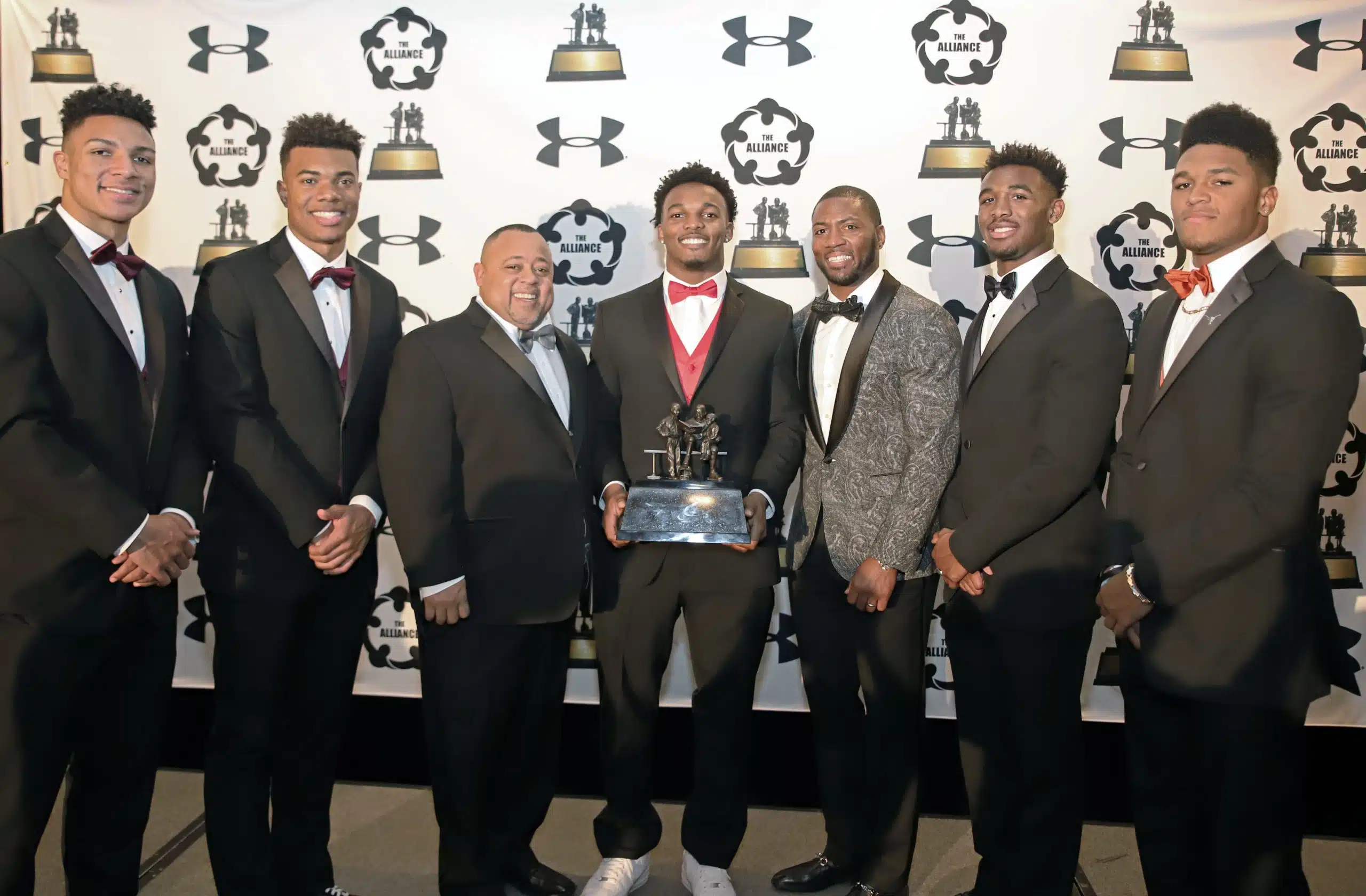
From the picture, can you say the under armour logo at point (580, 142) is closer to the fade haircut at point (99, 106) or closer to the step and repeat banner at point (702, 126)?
the step and repeat banner at point (702, 126)

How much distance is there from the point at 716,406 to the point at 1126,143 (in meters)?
2.17

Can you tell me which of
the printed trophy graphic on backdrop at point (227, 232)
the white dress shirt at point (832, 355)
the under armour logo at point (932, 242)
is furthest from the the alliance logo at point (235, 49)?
the under armour logo at point (932, 242)

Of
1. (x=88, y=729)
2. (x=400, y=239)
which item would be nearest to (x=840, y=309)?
(x=400, y=239)

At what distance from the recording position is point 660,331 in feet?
11.0

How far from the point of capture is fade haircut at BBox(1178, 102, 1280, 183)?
2.64 m

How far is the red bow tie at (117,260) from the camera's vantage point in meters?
2.72

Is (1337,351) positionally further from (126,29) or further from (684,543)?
(126,29)

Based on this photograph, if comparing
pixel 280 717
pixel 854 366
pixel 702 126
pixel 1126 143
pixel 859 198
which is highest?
pixel 702 126

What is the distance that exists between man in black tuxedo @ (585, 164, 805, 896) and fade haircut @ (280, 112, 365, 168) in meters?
1.02

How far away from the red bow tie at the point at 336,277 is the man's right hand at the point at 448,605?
991 millimetres

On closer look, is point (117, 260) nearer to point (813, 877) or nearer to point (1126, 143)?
point (813, 877)

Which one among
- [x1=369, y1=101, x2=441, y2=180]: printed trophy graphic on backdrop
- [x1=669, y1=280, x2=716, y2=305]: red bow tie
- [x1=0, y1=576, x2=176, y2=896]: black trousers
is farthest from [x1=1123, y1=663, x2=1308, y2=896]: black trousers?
[x1=369, y1=101, x2=441, y2=180]: printed trophy graphic on backdrop

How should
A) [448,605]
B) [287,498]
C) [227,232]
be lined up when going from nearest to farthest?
[287,498], [448,605], [227,232]

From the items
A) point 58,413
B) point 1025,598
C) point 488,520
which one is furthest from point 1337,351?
point 58,413
